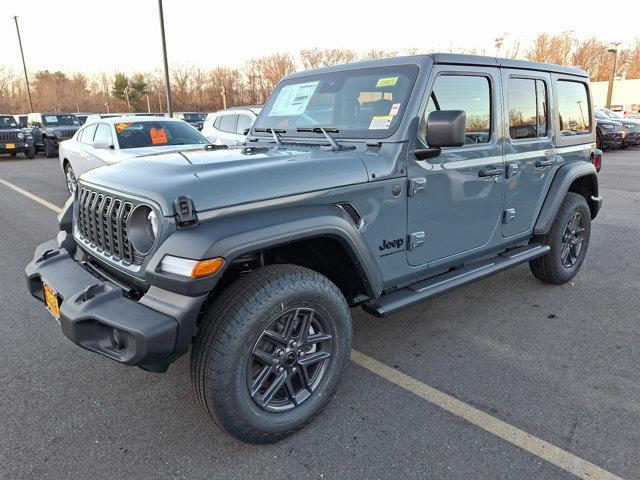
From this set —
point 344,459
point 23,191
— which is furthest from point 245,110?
point 344,459

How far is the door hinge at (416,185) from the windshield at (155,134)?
20.3 ft

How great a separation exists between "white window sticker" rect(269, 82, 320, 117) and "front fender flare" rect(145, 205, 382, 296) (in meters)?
1.33

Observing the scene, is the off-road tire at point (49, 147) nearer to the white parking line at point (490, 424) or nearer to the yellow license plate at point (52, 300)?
the yellow license plate at point (52, 300)

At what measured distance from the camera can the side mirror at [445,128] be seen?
2684mm

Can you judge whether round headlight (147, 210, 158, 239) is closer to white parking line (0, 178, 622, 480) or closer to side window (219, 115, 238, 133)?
white parking line (0, 178, 622, 480)

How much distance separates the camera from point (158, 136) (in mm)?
8469

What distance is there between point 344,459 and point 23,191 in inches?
422

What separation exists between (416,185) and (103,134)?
24.4 feet

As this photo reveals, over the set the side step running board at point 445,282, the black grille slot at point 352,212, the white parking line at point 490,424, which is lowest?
the white parking line at point 490,424

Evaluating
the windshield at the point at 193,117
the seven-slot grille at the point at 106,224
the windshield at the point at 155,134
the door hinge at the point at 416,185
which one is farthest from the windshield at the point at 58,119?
the door hinge at the point at 416,185

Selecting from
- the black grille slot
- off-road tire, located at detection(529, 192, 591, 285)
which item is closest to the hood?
the black grille slot

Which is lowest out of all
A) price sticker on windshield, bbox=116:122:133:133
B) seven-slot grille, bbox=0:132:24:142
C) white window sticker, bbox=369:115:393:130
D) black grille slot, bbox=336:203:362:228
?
seven-slot grille, bbox=0:132:24:142

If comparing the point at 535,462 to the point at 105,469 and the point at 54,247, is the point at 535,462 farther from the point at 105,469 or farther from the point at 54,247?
the point at 54,247

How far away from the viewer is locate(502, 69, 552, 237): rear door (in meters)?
3.65
